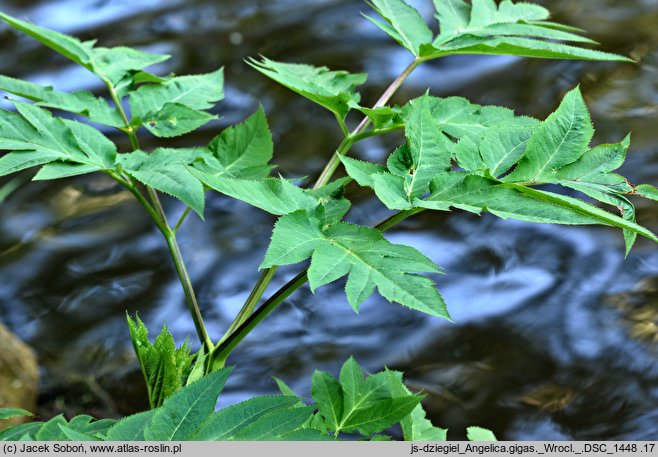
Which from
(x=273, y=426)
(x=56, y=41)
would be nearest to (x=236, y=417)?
(x=273, y=426)

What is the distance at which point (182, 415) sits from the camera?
105 centimetres

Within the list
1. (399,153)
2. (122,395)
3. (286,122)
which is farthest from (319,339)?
(399,153)

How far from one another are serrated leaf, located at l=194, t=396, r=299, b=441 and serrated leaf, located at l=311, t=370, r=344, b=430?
1.10ft

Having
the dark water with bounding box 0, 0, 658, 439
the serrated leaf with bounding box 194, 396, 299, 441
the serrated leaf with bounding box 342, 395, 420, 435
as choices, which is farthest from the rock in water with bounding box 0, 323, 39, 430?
the serrated leaf with bounding box 194, 396, 299, 441

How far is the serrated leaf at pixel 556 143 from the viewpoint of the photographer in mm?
1186

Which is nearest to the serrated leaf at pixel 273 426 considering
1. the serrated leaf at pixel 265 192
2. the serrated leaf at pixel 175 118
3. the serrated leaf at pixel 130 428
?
the serrated leaf at pixel 130 428

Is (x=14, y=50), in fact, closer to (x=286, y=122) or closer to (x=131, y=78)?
(x=286, y=122)

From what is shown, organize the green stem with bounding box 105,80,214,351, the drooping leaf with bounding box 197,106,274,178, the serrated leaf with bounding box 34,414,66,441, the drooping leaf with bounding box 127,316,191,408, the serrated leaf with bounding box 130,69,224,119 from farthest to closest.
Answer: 1. the serrated leaf with bounding box 130,69,224,119
2. the drooping leaf with bounding box 197,106,274,178
3. the green stem with bounding box 105,80,214,351
4. the drooping leaf with bounding box 127,316,191,408
5. the serrated leaf with bounding box 34,414,66,441

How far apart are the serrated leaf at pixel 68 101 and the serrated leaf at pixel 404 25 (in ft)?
1.91

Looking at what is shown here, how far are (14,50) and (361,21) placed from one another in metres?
1.57

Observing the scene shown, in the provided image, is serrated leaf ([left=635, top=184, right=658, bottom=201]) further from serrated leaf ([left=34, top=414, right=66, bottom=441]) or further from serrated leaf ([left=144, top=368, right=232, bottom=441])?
serrated leaf ([left=34, top=414, right=66, bottom=441])

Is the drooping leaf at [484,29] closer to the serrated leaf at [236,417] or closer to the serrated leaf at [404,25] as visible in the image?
the serrated leaf at [404,25]

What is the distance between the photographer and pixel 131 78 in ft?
5.47

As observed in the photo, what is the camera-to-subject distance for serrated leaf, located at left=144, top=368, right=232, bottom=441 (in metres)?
1.05
